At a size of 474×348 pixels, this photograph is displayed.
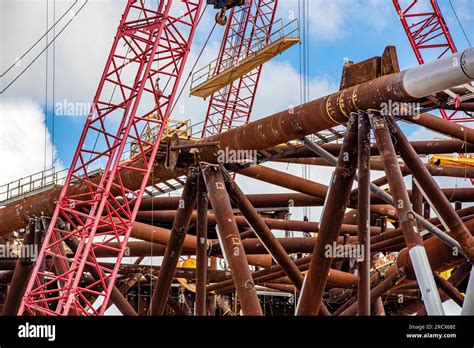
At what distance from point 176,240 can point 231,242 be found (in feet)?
12.5

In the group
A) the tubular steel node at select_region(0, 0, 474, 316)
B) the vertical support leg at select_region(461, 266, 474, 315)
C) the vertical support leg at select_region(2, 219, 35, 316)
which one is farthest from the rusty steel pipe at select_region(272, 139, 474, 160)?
the vertical support leg at select_region(2, 219, 35, 316)

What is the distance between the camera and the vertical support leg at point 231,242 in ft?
103

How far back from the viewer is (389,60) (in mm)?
29156

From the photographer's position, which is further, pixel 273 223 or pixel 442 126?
pixel 273 223

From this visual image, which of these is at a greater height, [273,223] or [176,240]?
[273,223]

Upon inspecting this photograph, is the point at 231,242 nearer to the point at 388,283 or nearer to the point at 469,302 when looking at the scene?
the point at 388,283

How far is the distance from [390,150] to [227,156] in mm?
7871

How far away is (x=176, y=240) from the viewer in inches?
1405

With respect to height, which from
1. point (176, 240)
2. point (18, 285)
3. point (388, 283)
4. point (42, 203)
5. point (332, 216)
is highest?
point (42, 203)

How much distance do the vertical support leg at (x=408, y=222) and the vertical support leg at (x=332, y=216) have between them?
1.14m

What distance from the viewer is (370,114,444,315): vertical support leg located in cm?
2541

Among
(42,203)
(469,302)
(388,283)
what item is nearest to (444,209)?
(469,302)

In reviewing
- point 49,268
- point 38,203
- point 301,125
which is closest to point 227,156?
point 301,125

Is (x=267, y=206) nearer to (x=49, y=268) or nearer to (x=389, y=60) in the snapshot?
(x=49, y=268)
